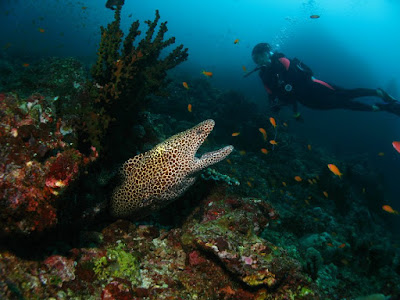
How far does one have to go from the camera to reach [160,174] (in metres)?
3.33

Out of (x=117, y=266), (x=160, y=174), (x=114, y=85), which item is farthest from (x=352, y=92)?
(x=117, y=266)

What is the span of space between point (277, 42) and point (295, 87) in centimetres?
11184

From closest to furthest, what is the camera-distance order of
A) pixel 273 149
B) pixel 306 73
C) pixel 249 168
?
pixel 249 168 → pixel 306 73 → pixel 273 149

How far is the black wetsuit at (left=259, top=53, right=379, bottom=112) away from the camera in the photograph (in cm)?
1203

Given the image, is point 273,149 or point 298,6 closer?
point 273,149

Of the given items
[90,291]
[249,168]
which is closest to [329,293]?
[90,291]

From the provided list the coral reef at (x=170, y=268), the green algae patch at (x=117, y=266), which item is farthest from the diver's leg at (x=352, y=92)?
the green algae patch at (x=117, y=266)

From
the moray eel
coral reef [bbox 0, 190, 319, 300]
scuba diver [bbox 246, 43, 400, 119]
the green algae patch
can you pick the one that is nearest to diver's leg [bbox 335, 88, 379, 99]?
scuba diver [bbox 246, 43, 400, 119]

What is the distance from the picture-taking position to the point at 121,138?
3850mm

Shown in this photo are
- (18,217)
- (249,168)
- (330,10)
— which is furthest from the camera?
A: (330,10)

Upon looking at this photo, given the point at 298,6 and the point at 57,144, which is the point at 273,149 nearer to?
the point at 57,144

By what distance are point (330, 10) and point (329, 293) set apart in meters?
142

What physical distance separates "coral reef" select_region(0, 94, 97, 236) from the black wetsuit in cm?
A: 1082

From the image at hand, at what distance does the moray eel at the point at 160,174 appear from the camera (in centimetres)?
333
